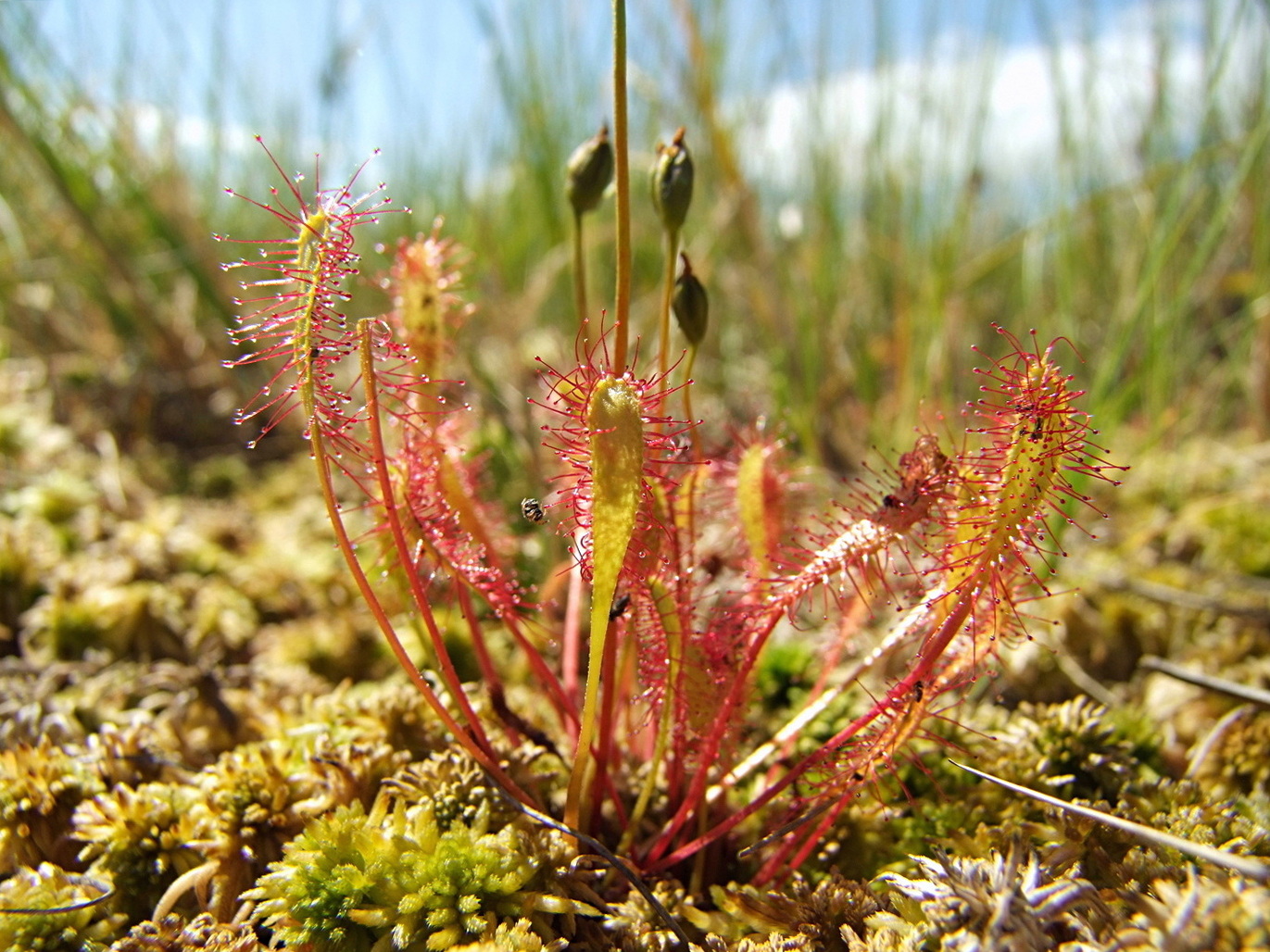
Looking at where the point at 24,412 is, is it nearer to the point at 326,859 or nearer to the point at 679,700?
the point at 326,859

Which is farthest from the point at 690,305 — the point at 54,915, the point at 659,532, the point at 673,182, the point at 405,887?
the point at 54,915

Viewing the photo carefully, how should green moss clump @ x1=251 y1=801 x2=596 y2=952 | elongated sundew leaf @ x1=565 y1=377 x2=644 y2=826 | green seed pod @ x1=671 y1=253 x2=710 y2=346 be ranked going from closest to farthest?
1. elongated sundew leaf @ x1=565 y1=377 x2=644 y2=826
2. green moss clump @ x1=251 y1=801 x2=596 y2=952
3. green seed pod @ x1=671 y1=253 x2=710 y2=346

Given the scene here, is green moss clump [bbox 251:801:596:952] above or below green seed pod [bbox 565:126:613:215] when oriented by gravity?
below

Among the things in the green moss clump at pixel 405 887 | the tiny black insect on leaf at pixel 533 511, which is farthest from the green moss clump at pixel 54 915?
the tiny black insect on leaf at pixel 533 511

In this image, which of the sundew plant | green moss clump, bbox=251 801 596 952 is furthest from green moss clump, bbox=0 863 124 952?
the sundew plant

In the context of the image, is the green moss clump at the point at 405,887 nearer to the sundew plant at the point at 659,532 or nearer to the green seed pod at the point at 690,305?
the sundew plant at the point at 659,532

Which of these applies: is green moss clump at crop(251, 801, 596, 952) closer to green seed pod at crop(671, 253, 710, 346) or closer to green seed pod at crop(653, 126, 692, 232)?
green seed pod at crop(671, 253, 710, 346)

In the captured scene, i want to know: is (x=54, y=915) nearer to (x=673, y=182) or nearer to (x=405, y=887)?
(x=405, y=887)
